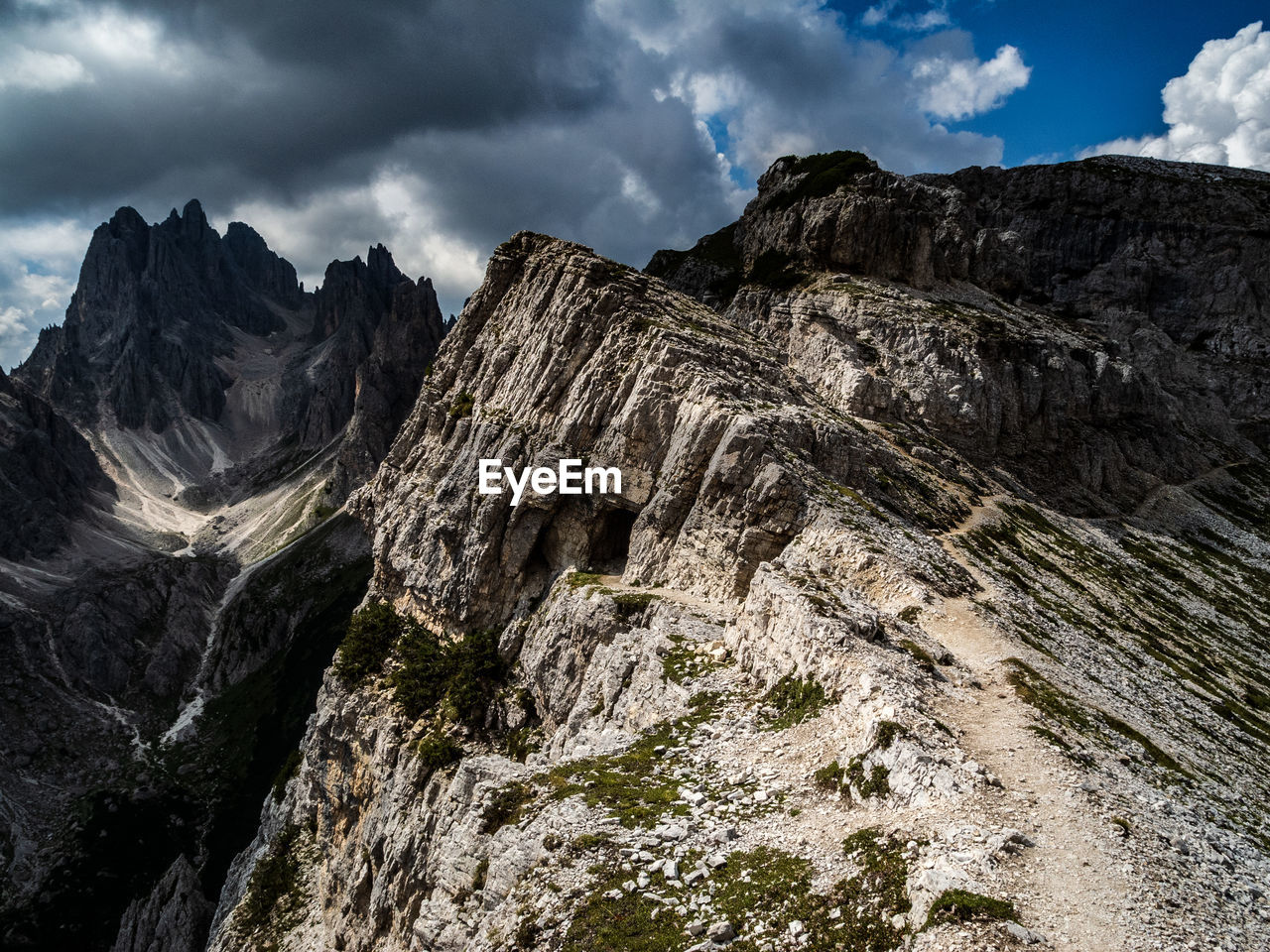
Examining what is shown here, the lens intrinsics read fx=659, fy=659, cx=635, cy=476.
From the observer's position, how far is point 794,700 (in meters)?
27.1

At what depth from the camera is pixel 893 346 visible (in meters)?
86.8

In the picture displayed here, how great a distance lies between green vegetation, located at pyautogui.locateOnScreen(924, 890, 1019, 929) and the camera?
47.3 ft

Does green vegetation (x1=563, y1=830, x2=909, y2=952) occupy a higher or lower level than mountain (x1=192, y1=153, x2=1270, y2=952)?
lower

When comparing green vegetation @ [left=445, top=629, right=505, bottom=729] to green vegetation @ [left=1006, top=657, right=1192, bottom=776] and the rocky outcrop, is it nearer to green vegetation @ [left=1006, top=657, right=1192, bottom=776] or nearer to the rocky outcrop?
green vegetation @ [left=1006, top=657, right=1192, bottom=776]

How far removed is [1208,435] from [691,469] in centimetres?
11199

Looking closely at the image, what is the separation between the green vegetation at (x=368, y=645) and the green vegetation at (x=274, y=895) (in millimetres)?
19931

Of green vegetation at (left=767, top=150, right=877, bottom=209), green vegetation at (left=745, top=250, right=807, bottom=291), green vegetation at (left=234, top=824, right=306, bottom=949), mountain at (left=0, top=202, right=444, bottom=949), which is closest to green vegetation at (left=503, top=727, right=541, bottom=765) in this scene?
green vegetation at (left=234, top=824, right=306, bottom=949)

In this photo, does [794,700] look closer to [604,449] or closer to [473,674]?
[604,449]

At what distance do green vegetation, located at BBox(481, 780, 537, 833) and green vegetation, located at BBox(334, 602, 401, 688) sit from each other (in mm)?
40996

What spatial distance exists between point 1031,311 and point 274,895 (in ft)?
432

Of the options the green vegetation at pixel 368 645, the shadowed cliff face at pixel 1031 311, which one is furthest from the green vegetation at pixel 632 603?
the shadowed cliff face at pixel 1031 311

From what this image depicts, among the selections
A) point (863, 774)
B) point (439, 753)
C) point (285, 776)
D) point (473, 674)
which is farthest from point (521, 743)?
point (285, 776)

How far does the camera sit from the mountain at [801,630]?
18.3 meters

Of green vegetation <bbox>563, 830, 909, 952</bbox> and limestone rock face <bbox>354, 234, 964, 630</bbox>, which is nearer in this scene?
green vegetation <bbox>563, 830, 909, 952</bbox>
